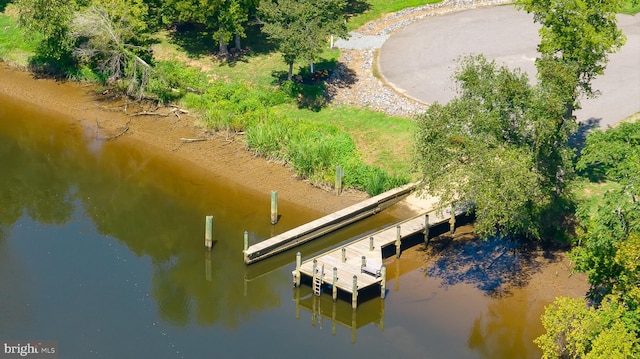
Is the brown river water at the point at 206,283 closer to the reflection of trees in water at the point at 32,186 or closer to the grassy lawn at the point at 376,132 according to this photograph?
the reflection of trees in water at the point at 32,186

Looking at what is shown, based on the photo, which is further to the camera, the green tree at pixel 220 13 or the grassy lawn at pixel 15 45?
the grassy lawn at pixel 15 45

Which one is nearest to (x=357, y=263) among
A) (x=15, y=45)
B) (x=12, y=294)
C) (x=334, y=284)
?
(x=334, y=284)

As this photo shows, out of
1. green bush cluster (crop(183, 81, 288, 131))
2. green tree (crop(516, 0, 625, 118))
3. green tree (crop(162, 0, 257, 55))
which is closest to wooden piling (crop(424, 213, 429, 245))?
green tree (crop(516, 0, 625, 118))

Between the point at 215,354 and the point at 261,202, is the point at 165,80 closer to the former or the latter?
the point at 261,202

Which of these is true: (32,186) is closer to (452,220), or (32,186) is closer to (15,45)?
(15,45)

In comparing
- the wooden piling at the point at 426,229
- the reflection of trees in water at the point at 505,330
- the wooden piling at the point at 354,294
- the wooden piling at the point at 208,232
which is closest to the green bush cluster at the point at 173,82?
the wooden piling at the point at 208,232

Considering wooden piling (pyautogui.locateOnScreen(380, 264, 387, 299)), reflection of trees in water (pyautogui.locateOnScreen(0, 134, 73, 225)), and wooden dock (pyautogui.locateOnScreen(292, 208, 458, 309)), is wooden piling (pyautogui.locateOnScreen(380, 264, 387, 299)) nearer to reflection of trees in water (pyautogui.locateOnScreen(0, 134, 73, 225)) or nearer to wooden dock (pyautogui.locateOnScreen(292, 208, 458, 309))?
wooden dock (pyautogui.locateOnScreen(292, 208, 458, 309))
